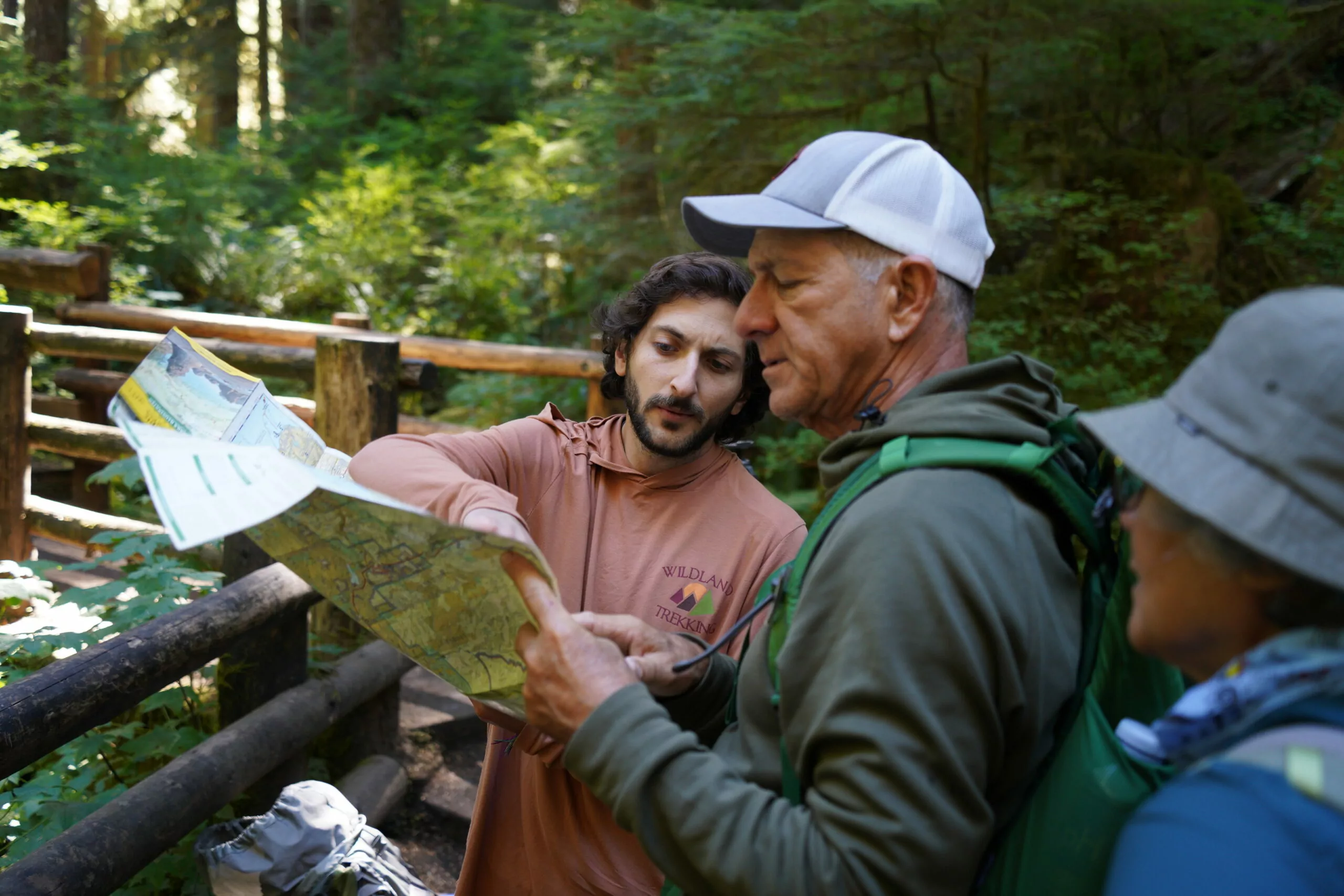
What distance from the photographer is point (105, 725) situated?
129 inches

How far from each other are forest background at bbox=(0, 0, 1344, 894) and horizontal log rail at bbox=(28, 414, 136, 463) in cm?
43

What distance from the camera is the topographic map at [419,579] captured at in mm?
1267

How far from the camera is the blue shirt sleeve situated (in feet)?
2.46

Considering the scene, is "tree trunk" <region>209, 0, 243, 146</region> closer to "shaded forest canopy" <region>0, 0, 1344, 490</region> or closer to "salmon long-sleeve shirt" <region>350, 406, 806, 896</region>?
"shaded forest canopy" <region>0, 0, 1344, 490</region>

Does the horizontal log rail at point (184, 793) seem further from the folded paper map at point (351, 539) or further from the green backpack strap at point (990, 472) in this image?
the green backpack strap at point (990, 472)

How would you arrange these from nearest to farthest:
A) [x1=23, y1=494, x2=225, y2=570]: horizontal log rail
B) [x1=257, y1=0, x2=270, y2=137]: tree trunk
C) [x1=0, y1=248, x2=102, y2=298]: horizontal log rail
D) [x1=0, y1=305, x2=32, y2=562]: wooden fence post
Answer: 1. [x1=23, y1=494, x2=225, y2=570]: horizontal log rail
2. [x1=0, y1=305, x2=32, y2=562]: wooden fence post
3. [x1=0, y1=248, x2=102, y2=298]: horizontal log rail
4. [x1=257, y1=0, x2=270, y2=137]: tree trunk

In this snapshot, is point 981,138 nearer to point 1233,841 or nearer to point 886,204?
point 886,204

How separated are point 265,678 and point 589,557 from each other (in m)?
1.86

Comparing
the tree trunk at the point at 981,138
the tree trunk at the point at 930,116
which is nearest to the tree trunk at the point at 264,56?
the tree trunk at the point at 930,116

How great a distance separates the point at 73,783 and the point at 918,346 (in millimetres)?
2542

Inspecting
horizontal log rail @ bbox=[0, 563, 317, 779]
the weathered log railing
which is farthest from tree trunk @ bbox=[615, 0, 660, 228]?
horizontal log rail @ bbox=[0, 563, 317, 779]

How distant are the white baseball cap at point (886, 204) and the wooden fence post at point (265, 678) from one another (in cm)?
242

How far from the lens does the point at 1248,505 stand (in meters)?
0.84

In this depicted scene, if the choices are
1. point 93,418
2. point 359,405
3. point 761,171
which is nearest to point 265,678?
point 359,405
